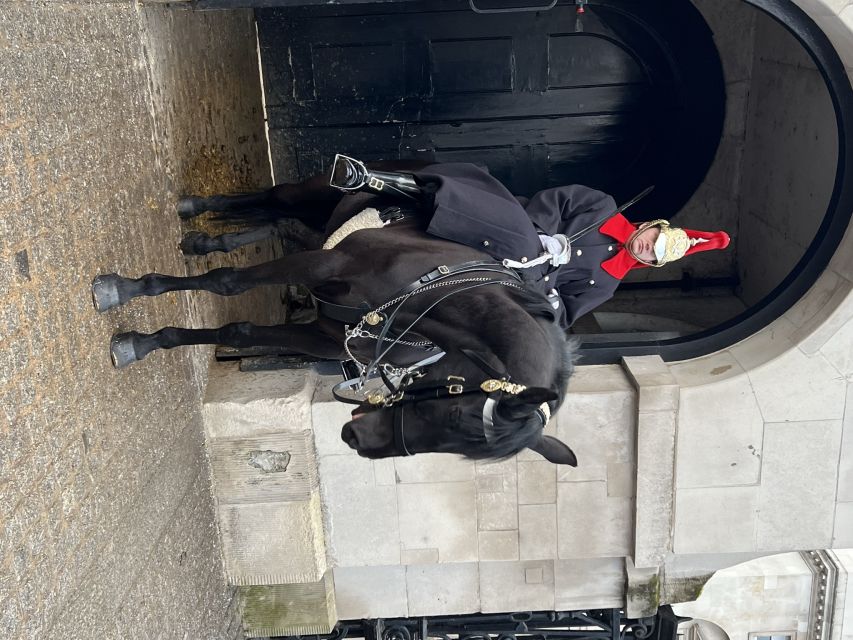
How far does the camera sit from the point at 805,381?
160 inches

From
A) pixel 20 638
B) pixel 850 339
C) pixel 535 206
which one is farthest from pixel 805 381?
pixel 20 638

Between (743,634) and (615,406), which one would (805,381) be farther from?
(743,634)

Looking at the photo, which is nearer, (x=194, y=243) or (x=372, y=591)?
(x=194, y=243)

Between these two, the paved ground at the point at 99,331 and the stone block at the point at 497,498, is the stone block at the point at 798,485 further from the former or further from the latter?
the paved ground at the point at 99,331

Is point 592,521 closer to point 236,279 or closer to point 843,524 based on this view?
point 843,524

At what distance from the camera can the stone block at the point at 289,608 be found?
461 centimetres

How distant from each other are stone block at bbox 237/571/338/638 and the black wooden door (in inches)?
122

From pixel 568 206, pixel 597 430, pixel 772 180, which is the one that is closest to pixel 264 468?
pixel 597 430

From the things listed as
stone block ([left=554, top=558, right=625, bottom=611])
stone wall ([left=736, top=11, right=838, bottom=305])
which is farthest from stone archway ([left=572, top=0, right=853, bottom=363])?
stone block ([left=554, top=558, right=625, bottom=611])

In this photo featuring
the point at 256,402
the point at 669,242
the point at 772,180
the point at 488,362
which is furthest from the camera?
the point at 772,180

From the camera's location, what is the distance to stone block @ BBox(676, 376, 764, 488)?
13.4ft

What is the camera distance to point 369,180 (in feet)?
10.5

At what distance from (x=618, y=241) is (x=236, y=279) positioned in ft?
5.66

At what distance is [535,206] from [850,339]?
1810 mm
